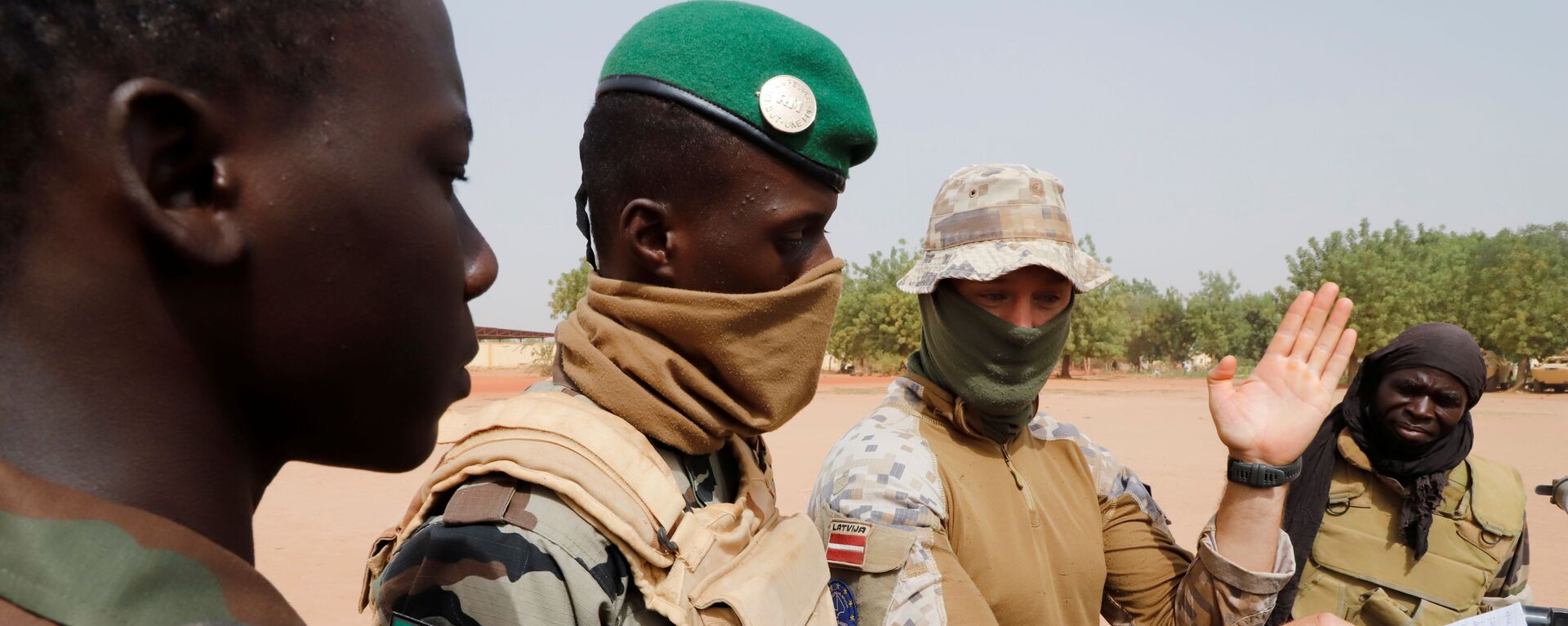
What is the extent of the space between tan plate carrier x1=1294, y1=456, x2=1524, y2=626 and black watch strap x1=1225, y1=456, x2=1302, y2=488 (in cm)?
163

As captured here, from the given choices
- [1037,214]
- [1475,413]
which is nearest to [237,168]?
[1037,214]

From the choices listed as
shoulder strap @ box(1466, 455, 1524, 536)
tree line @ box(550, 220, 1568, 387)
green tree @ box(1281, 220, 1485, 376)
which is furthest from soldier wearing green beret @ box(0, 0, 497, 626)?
green tree @ box(1281, 220, 1485, 376)

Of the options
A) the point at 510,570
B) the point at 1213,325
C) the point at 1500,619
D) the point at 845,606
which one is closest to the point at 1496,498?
the point at 1500,619

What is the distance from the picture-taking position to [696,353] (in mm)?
1778

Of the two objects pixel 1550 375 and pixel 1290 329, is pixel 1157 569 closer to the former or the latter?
pixel 1290 329

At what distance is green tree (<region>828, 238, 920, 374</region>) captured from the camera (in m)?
44.1

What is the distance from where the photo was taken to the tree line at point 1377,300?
122 feet

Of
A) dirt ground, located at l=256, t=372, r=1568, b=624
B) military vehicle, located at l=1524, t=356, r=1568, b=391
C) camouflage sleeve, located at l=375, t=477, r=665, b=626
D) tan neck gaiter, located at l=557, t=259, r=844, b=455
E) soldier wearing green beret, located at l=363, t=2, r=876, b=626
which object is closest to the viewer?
camouflage sleeve, located at l=375, t=477, r=665, b=626

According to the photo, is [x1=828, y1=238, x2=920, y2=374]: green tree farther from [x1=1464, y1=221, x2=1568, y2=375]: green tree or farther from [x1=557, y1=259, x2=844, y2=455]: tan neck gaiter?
[x1=557, y1=259, x2=844, y2=455]: tan neck gaiter

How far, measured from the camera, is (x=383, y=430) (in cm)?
100

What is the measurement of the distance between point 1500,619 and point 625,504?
272 cm

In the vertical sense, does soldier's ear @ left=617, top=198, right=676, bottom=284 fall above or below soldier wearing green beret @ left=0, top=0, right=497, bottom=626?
below

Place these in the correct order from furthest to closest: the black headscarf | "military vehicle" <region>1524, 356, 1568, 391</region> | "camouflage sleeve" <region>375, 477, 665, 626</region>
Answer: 1. "military vehicle" <region>1524, 356, 1568, 391</region>
2. the black headscarf
3. "camouflage sleeve" <region>375, 477, 665, 626</region>

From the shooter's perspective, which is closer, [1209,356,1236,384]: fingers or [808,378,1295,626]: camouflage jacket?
[808,378,1295,626]: camouflage jacket
